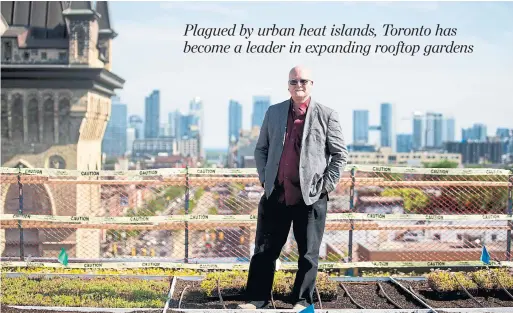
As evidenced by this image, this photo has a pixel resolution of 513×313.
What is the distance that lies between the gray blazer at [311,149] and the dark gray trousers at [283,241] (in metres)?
0.20

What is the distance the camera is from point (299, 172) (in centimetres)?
644

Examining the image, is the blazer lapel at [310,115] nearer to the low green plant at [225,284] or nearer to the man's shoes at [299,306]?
the man's shoes at [299,306]

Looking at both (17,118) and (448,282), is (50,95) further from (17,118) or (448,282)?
(448,282)

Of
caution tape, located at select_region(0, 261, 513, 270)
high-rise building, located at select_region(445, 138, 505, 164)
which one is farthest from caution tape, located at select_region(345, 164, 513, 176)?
high-rise building, located at select_region(445, 138, 505, 164)

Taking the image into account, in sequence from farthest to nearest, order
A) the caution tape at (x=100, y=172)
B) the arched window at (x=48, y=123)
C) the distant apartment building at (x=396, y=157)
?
1. the distant apartment building at (x=396, y=157)
2. the arched window at (x=48, y=123)
3. the caution tape at (x=100, y=172)

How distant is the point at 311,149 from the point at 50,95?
142 feet

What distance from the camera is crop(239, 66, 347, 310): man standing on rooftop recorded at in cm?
648

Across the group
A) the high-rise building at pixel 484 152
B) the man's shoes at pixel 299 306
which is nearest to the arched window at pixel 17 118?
the man's shoes at pixel 299 306

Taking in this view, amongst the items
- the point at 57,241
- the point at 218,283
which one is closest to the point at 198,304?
the point at 218,283

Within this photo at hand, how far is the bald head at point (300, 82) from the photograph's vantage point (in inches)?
253

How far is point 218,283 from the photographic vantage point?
7.38m

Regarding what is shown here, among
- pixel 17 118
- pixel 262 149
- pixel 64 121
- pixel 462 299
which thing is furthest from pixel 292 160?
pixel 17 118

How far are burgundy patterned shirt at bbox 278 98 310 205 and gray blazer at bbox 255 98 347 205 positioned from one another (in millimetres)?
60

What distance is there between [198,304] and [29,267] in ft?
10.4
